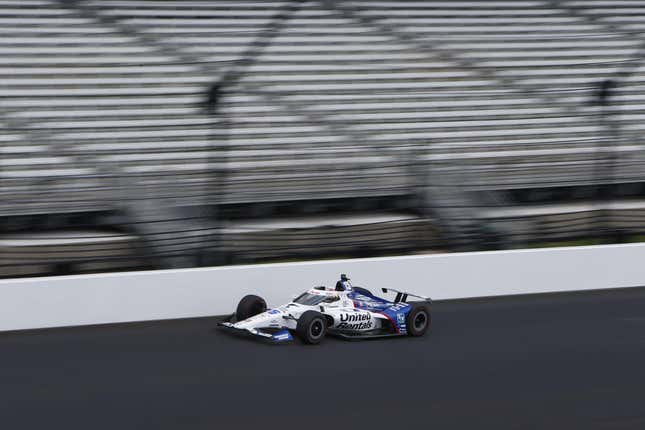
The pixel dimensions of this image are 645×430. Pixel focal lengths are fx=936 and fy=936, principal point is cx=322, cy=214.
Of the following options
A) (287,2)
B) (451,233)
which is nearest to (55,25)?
(287,2)

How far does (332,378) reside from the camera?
21.0 ft

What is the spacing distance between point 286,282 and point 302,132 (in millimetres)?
3343

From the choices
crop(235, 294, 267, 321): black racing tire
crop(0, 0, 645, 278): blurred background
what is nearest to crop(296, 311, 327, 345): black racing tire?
crop(235, 294, 267, 321): black racing tire

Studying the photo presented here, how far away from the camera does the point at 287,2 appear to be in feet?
45.0

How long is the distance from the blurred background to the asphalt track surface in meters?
1.50

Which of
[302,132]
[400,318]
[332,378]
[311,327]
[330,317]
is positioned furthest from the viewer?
[302,132]

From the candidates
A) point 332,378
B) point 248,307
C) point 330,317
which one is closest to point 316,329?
point 330,317

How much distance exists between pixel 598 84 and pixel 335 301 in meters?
4.38

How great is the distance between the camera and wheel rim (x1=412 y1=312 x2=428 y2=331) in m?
7.78

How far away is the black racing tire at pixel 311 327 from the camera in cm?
719

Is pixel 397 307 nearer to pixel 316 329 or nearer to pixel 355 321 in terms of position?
pixel 355 321

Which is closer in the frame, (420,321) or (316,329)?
(316,329)

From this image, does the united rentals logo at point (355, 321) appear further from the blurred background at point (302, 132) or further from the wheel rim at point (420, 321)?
the blurred background at point (302, 132)

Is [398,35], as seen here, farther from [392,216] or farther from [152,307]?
[152,307]
